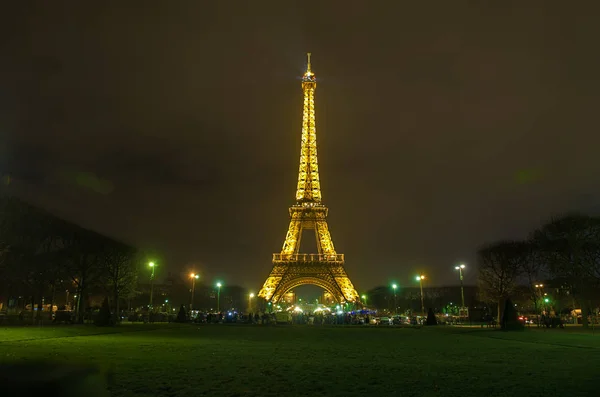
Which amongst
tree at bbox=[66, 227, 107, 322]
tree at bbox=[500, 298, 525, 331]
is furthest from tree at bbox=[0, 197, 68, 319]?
tree at bbox=[500, 298, 525, 331]

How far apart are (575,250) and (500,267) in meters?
14.9

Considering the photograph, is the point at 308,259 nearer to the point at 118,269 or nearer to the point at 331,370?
the point at 118,269

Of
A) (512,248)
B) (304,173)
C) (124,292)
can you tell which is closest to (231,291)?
(304,173)

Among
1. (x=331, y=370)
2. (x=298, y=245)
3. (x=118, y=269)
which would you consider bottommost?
(x=331, y=370)

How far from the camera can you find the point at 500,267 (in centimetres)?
6412

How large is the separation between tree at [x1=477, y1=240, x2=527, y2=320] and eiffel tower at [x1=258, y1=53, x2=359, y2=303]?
1030 inches

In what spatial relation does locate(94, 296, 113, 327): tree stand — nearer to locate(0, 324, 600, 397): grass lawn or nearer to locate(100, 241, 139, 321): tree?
locate(100, 241, 139, 321): tree

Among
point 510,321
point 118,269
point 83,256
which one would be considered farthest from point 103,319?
point 510,321

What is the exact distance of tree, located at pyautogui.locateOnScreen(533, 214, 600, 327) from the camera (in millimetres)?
49406

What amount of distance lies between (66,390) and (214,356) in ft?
30.4

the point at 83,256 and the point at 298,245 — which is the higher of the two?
the point at 298,245

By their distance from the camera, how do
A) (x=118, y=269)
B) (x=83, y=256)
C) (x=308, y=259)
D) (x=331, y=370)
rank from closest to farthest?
(x=331, y=370) → (x=83, y=256) → (x=118, y=269) → (x=308, y=259)

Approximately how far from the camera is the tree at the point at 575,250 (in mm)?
49406

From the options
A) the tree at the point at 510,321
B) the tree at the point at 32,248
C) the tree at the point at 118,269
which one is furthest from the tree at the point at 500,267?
the tree at the point at 32,248
